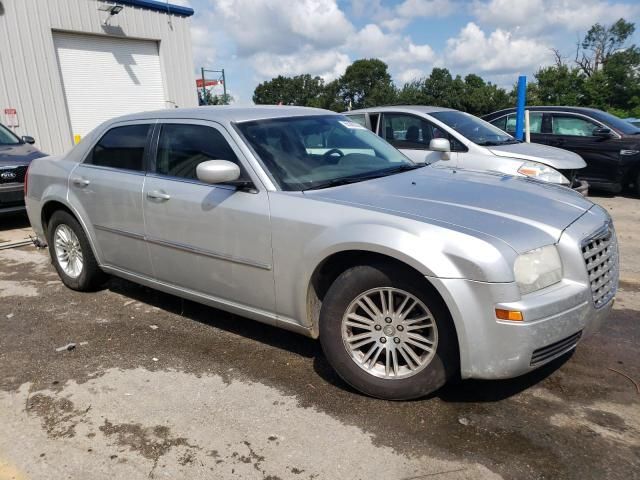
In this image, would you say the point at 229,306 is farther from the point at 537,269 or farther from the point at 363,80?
the point at 363,80

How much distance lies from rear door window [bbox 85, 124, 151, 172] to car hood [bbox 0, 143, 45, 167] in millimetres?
4228

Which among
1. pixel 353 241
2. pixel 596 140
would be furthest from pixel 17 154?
pixel 596 140

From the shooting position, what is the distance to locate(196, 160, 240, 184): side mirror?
325 cm

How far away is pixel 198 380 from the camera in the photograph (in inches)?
132

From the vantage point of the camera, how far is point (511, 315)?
8.34 feet

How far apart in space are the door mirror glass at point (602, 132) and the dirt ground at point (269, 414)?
20.0 feet

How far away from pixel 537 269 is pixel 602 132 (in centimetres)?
798

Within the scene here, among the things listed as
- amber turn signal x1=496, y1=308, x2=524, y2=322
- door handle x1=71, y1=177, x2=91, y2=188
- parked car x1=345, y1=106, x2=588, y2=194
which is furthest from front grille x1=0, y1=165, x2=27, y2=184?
amber turn signal x1=496, y1=308, x2=524, y2=322

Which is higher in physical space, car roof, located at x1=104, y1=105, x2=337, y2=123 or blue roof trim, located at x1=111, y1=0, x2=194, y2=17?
blue roof trim, located at x1=111, y1=0, x2=194, y2=17

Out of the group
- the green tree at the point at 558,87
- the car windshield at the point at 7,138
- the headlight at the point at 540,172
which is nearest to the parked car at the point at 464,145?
the headlight at the point at 540,172

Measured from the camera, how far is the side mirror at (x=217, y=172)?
3250mm

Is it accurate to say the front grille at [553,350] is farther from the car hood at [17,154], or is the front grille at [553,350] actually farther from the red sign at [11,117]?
the red sign at [11,117]

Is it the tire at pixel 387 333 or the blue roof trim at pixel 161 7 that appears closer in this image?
the tire at pixel 387 333

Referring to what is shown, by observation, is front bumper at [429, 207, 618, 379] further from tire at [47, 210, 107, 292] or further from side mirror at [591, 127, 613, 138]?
side mirror at [591, 127, 613, 138]
